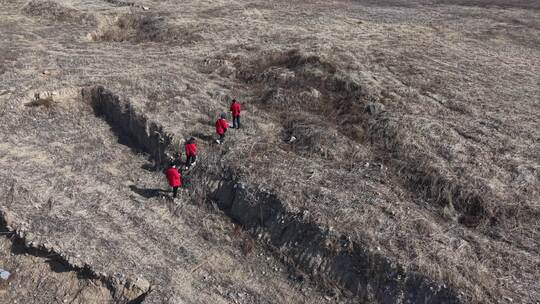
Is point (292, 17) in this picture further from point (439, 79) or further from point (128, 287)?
point (128, 287)

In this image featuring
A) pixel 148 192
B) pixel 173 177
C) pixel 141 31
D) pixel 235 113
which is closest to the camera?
pixel 173 177

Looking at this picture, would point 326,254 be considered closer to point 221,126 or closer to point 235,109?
point 221,126

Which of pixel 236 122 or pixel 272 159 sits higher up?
pixel 236 122

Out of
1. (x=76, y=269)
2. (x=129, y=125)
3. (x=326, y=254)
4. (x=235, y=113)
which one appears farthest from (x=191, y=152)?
(x=326, y=254)

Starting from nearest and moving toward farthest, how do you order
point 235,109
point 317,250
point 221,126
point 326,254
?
point 326,254, point 317,250, point 221,126, point 235,109

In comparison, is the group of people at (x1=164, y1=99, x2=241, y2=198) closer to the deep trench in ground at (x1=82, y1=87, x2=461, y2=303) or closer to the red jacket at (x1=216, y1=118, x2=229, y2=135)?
the red jacket at (x1=216, y1=118, x2=229, y2=135)

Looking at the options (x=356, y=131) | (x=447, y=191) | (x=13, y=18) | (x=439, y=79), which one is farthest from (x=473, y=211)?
(x=13, y=18)
